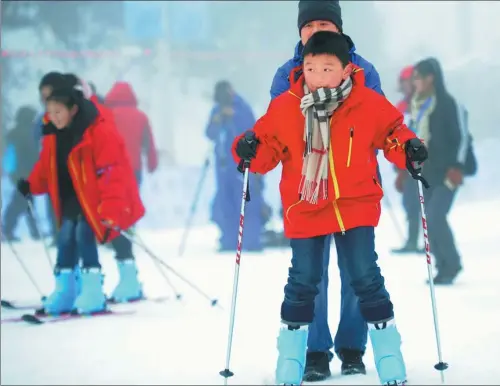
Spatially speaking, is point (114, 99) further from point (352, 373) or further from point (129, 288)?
point (352, 373)

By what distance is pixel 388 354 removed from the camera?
6.31 ft

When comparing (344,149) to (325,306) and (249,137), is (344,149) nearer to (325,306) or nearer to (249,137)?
(249,137)

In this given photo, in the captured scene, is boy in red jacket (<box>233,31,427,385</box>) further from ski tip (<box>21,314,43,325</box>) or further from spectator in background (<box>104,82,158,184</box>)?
spectator in background (<box>104,82,158,184</box>)

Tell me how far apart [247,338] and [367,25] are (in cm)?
321

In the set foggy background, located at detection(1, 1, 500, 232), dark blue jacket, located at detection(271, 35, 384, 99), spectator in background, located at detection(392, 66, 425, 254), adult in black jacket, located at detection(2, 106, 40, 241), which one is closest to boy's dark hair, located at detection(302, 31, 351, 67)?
dark blue jacket, located at detection(271, 35, 384, 99)

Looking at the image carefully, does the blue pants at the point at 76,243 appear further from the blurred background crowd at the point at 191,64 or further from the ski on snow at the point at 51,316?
the blurred background crowd at the point at 191,64

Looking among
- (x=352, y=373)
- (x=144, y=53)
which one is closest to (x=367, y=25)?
(x=144, y=53)

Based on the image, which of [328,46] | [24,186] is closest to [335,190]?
[328,46]

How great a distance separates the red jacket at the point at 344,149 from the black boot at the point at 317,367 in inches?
16.5

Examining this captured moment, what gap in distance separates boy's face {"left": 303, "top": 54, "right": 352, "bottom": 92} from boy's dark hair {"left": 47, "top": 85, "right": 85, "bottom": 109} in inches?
61.3

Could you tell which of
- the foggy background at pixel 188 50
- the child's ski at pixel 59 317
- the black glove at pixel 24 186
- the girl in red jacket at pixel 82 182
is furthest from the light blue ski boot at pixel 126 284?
the foggy background at pixel 188 50

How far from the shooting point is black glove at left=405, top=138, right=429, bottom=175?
1.83 m

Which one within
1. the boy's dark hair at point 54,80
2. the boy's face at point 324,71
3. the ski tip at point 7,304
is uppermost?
the boy's dark hair at point 54,80

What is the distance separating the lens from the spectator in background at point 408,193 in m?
4.66
